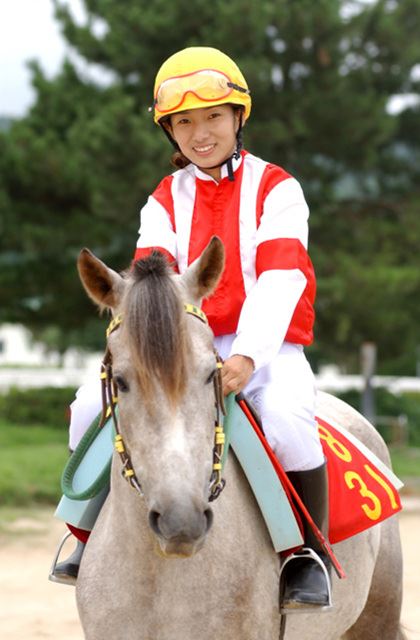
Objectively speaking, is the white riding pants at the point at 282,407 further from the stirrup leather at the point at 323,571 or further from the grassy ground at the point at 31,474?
the grassy ground at the point at 31,474

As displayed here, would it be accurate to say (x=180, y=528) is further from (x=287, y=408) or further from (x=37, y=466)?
(x=37, y=466)

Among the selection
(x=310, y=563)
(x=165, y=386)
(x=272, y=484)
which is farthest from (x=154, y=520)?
(x=310, y=563)

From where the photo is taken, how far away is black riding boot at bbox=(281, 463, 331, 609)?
10.4 ft

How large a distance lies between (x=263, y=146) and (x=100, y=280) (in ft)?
47.3

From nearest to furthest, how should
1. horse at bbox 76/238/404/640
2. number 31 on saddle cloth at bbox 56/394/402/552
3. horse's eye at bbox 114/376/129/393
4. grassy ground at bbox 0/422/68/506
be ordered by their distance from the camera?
horse at bbox 76/238/404/640 < horse's eye at bbox 114/376/129/393 < number 31 on saddle cloth at bbox 56/394/402/552 < grassy ground at bbox 0/422/68/506

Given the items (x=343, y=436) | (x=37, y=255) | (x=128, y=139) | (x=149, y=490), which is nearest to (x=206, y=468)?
(x=149, y=490)

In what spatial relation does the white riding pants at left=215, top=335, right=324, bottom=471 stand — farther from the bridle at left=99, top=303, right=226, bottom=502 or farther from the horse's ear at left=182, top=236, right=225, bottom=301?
the horse's ear at left=182, top=236, right=225, bottom=301

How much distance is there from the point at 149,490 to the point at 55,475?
10.9 m

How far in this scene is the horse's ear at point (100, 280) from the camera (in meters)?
2.76

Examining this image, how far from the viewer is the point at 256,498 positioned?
10.4 feet

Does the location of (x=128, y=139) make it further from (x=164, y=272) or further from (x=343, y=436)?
(x=164, y=272)

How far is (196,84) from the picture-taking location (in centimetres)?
335

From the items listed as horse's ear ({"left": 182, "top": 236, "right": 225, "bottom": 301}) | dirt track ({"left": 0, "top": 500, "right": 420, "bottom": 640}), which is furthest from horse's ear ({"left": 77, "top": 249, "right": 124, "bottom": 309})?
dirt track ({"left": 0, "top": 500, "right": 420, "bottom": 640})

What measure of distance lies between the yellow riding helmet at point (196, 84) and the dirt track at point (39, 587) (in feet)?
11.0
